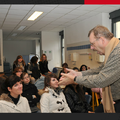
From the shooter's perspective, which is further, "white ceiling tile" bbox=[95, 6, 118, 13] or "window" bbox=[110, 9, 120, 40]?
"window" bbox=[110, 9, 120, 40]

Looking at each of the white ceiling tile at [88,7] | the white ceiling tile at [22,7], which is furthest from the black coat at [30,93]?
the white ceiling tile at [88,7]

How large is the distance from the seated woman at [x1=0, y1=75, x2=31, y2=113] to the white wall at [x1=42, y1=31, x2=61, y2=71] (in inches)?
260

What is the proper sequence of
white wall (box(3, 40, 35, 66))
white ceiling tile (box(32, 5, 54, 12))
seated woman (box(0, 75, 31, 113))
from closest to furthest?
seated woman (box(0, 75, 31, 113)) → white ceiling tile (box(32, 5, 54, 12)) → white wall (box(3, 40, 35, 66))

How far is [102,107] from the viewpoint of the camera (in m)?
1.92

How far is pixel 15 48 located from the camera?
47.2 feet

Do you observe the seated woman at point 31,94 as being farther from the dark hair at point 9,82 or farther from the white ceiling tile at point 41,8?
the white ceiling tile at point 41,8

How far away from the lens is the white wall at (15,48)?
46.1ft

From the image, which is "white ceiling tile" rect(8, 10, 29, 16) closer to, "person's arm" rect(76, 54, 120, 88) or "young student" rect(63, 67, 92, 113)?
"young student" rect(63, 67, 92, 113)

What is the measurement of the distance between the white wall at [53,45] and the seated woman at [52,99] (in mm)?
6256

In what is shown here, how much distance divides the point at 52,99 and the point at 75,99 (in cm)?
54

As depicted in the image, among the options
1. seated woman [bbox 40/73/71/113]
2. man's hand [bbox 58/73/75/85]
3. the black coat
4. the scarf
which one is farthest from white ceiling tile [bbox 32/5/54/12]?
the scarf

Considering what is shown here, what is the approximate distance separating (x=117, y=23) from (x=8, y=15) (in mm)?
3446

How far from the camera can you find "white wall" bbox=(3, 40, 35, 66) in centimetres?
1406

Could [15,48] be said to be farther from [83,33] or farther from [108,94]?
[108,94]
